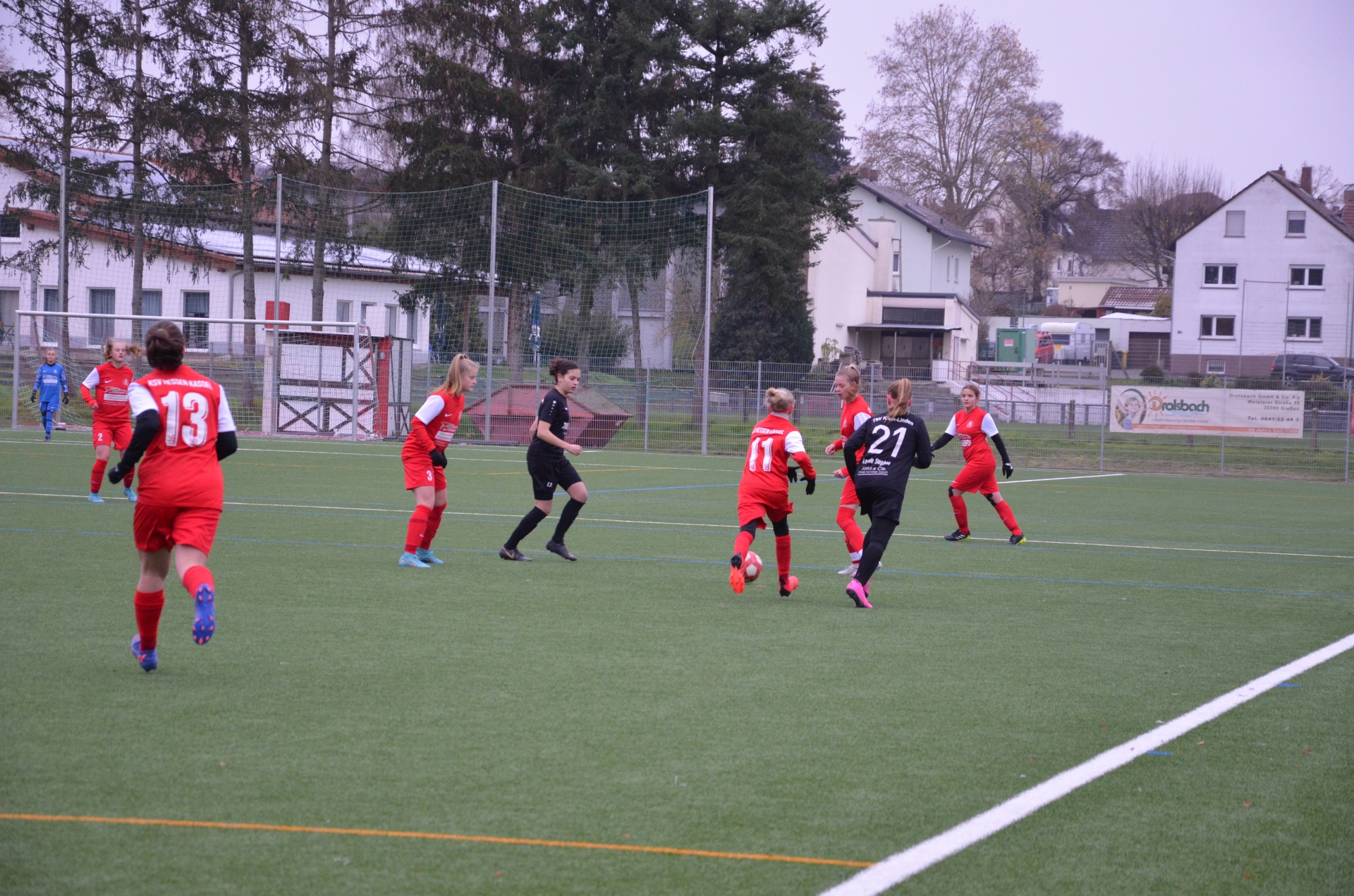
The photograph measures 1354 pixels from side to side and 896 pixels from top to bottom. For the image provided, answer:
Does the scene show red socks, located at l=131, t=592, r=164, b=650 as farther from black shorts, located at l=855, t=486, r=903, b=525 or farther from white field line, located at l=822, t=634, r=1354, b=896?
black shorts, located at l=855, t=486, r=903, b=525

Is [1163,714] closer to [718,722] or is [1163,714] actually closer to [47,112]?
[718,722]

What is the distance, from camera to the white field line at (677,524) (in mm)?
13375

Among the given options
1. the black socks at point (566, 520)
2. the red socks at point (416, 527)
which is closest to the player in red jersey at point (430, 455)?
the red socks at point (416, 527)

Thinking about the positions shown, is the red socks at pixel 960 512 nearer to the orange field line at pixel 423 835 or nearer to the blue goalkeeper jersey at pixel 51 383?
the orange field line at pixel 423 835

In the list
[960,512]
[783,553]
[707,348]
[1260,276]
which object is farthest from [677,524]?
[1260,276]

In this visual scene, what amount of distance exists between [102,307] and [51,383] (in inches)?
514

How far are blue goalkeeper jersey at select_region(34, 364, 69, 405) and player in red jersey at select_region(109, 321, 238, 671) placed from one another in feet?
→ 70.5

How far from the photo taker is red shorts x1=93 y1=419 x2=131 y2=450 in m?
13.8

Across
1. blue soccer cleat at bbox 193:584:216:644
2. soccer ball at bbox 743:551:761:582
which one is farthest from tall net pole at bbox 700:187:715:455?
blue soccer cleat at bbox 193:584:216:644

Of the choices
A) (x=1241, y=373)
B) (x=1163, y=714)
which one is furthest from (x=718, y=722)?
(x=1241, y=373)

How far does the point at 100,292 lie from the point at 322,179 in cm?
865

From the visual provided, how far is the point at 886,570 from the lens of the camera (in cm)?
1105

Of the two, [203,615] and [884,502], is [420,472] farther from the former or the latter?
[203,615]

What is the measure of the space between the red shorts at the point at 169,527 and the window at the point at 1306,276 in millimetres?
52706
